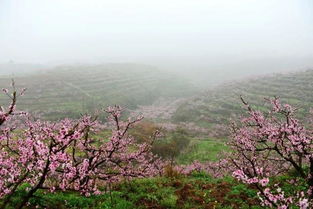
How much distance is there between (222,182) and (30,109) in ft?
215

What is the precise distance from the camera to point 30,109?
7250 centimetres

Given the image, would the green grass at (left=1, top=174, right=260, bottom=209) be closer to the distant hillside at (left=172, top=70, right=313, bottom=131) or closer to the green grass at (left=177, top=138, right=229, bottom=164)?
the green grass at (left=177, top=138, right=229, bottom=164)

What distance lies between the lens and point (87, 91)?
9694 centimetres

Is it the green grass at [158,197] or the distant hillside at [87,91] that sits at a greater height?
the green grass at [158,197]

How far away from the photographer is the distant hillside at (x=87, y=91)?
7706 centimetres

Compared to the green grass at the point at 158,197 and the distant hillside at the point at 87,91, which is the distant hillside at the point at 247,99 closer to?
the distant hillside at the point at 87,91

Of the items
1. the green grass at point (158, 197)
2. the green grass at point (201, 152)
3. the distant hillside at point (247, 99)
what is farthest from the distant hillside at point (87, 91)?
the green grass at point (158, 197)

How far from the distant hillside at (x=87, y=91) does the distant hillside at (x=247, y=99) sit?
2213 centimetres

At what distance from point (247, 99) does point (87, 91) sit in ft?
168

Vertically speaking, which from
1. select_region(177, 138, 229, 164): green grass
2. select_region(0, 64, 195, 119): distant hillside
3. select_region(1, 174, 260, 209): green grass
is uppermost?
select_region(1, 174, 260, 209): green grass

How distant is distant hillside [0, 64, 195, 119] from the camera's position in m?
77.1

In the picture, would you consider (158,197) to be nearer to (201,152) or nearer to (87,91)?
(201,152)

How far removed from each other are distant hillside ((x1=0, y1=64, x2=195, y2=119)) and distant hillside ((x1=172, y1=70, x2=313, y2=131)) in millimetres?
22131

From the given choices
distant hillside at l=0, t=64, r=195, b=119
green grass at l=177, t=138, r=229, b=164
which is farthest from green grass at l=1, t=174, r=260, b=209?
distant hillside at l=0, t=64, r=195, b=119
